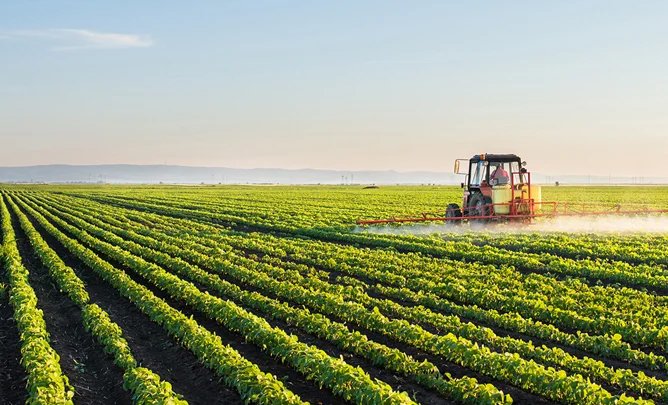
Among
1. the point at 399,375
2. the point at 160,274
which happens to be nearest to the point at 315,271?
the point at 160,274

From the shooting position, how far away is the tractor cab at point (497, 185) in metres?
23.2

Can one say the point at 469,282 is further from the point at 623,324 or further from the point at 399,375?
the point at 399,375

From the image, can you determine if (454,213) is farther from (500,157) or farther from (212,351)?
(212,351)

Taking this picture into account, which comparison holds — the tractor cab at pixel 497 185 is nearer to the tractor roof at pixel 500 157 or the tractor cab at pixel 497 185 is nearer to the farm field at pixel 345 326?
the tractor roof at pixel 500 157

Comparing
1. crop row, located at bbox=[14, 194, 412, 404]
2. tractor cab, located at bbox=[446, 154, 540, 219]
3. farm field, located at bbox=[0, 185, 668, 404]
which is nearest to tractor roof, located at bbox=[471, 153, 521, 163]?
tractor cab, located at bbox=[446, 154, 540, 219]

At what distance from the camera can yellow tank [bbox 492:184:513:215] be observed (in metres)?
23.1

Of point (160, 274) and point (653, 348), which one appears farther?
point (160, 274)

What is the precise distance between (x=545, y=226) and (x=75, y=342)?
63.5 feet

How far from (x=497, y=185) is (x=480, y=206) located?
3.33ft

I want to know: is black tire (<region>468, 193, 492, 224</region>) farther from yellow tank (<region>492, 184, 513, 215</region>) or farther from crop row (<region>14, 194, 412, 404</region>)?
crop row (<region>14, 194, 412, 404</region>)

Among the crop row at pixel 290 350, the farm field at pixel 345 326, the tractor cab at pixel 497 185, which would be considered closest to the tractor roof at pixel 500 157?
the tractor cab at pixel 497 185

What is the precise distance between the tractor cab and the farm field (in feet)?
11.7

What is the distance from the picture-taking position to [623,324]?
10.1 m

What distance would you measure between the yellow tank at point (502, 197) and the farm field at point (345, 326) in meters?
3.52
